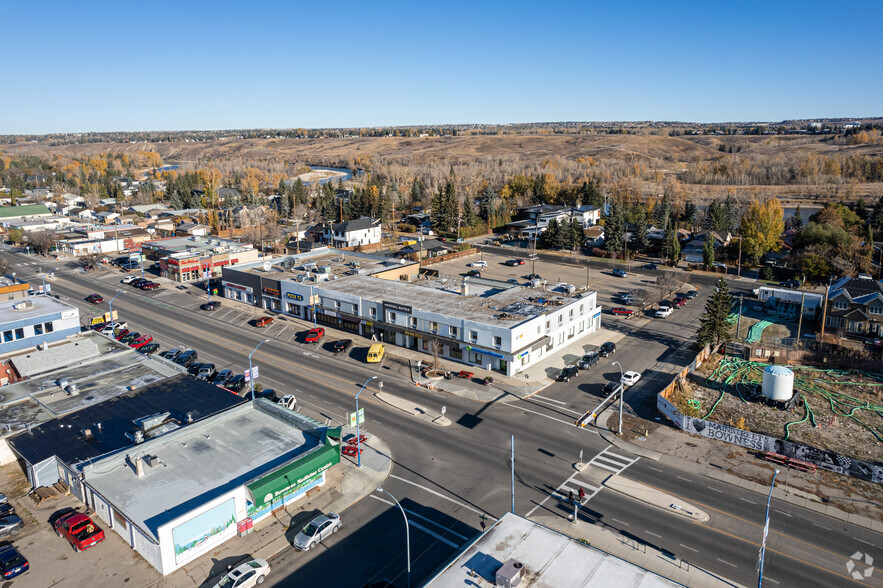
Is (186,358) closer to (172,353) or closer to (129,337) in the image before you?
(172,353)

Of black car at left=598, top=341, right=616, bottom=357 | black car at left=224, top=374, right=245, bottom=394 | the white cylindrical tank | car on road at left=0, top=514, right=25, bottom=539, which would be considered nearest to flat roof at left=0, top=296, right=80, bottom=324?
black car at left=224, top=374, right=245, bottom=394

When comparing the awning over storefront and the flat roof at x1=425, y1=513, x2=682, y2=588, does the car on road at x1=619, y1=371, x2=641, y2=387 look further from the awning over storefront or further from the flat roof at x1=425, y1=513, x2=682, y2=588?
the awning over storefront

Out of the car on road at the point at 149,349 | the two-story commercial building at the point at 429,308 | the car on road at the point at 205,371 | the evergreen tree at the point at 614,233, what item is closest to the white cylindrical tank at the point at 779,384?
the two-story commercial building at the point at 429,308

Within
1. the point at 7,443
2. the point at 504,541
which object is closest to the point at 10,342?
the point at 7,443

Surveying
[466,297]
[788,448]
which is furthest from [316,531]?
[466,297]

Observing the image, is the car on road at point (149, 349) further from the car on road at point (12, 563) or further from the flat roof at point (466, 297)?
the car on road at point (12, 563)

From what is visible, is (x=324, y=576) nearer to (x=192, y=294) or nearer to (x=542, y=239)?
(x=192, y=294)
